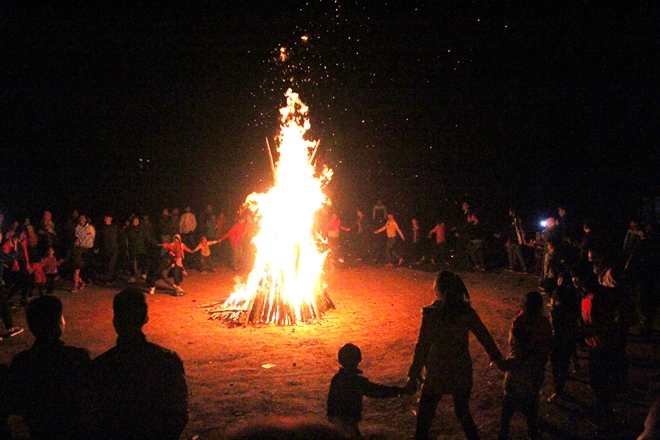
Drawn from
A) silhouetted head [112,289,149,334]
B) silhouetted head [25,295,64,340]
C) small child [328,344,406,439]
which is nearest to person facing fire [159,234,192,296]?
small child [328,344,406,439]

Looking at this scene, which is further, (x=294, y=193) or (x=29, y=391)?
(x=294, y=193)

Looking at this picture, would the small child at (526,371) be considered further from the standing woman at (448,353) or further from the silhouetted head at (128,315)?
the silhouetted head at (128,315)

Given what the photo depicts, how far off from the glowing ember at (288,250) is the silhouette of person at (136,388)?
24.5 ft

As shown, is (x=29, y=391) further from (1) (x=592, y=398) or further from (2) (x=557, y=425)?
(1) (x=592, y=398)

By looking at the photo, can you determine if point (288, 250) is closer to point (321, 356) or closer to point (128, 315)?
point (321, 356)

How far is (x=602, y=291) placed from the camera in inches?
235

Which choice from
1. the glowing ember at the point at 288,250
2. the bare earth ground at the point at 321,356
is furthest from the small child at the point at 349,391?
the glowing ember at the point at 288,250

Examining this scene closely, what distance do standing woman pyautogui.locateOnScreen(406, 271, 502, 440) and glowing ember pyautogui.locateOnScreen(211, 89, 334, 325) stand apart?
6143 millimetres

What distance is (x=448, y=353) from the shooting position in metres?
4.60

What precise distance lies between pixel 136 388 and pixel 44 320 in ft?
2.42

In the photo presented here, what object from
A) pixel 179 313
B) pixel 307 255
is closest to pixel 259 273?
pixel 307 255

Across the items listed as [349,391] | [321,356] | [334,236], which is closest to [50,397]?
[349,391]

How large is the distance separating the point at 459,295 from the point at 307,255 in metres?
7.27

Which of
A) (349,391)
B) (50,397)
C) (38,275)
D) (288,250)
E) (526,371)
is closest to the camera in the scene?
(50,397)
